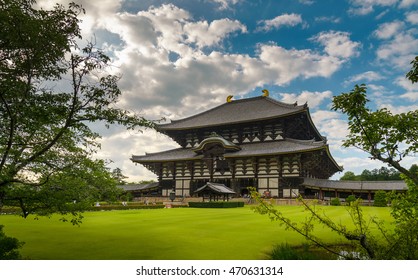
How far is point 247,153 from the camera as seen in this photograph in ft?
132

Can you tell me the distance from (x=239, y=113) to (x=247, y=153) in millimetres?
10713

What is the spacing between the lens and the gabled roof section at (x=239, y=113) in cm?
4303

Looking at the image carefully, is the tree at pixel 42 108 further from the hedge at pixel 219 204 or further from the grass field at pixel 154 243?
the hedge at pixel 219 204

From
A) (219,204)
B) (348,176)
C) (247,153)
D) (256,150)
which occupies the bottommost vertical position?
(219,204)

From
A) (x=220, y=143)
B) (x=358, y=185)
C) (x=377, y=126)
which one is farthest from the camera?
(x=220, y=143)

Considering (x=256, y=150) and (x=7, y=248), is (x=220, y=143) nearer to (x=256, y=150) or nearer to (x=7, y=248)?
(x=256, y=150)

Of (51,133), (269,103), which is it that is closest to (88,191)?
(51,133)

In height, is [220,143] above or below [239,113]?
below

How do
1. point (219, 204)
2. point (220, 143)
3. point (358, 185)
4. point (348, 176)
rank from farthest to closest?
point (348, 176) < point (220, 143) < point (358, 185) < point (219, 204)

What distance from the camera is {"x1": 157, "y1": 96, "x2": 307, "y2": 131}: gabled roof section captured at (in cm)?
4303

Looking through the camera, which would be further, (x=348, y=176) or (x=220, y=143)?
(x=348, y=176)

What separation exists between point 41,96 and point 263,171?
3527cm

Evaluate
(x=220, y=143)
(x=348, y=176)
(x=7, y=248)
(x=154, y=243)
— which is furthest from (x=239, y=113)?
(x=348, y=176)
